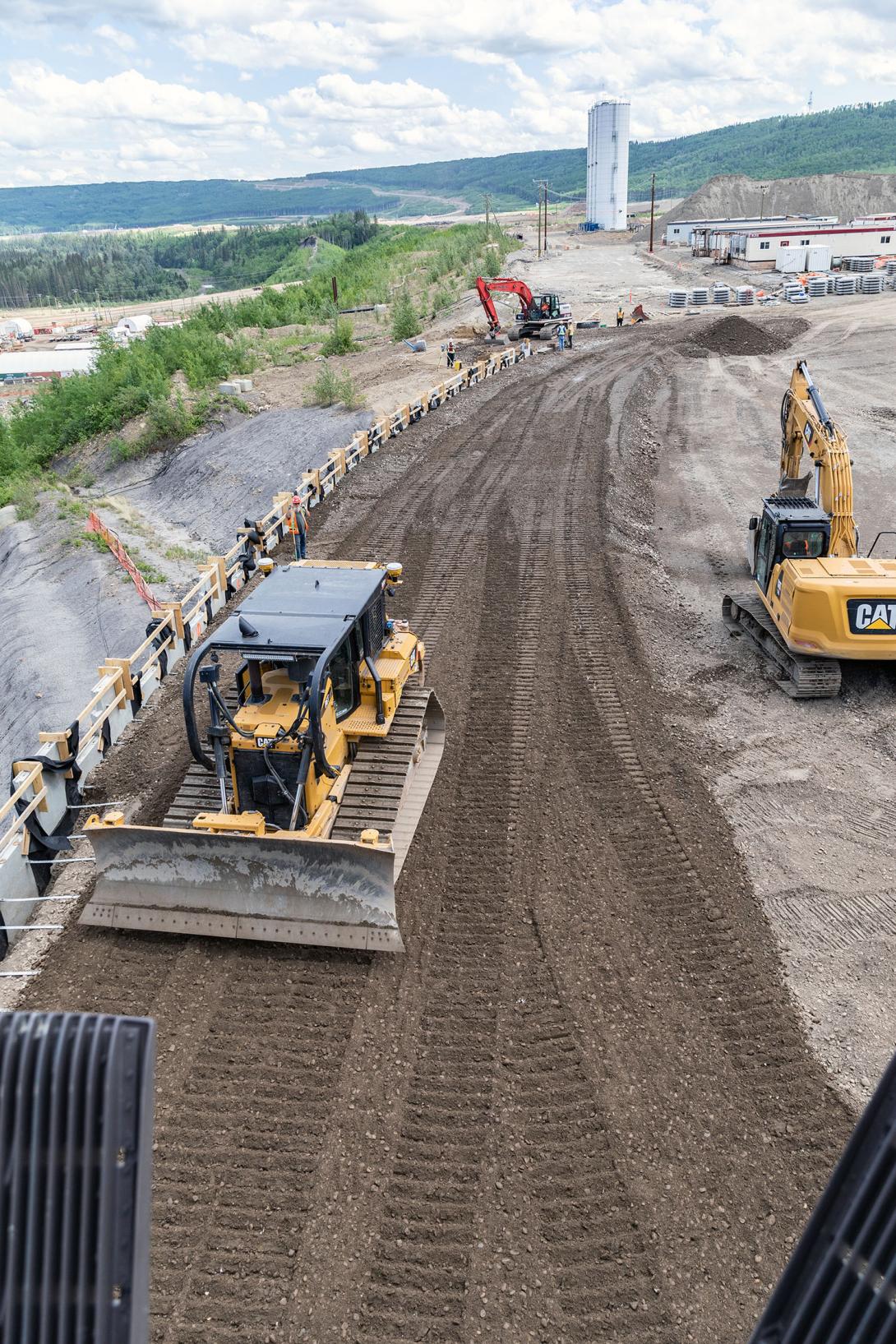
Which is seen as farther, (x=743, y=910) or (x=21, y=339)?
(x=21, y=339)

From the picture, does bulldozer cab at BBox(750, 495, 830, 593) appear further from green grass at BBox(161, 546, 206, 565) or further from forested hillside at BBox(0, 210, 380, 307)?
forested hillside at BBox(0, 210, 380, 307)

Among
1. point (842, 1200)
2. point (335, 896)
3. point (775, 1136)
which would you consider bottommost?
point (775, 1136)

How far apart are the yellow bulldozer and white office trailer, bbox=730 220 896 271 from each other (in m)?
54.7

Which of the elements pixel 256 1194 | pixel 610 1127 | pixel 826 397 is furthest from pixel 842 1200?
pixel 826 397

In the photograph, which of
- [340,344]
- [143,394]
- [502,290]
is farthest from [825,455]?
[340,344]

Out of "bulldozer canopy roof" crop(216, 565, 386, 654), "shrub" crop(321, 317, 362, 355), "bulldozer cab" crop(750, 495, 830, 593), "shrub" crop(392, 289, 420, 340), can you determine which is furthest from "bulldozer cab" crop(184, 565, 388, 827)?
"shrub" crop(392, 289, 420, 340)

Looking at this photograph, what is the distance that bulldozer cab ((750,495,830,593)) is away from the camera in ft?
44.7

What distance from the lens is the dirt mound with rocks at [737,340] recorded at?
34.2 meters

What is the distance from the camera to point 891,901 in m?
9.42

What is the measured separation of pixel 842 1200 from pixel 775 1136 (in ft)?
13.5

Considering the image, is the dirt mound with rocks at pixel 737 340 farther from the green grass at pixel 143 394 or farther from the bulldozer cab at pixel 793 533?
the bulldozer cab at pixel 793 533

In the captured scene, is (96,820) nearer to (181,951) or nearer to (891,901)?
(181,951)

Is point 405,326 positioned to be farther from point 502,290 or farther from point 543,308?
point 543,308

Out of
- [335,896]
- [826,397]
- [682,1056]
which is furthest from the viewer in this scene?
[826,397]
